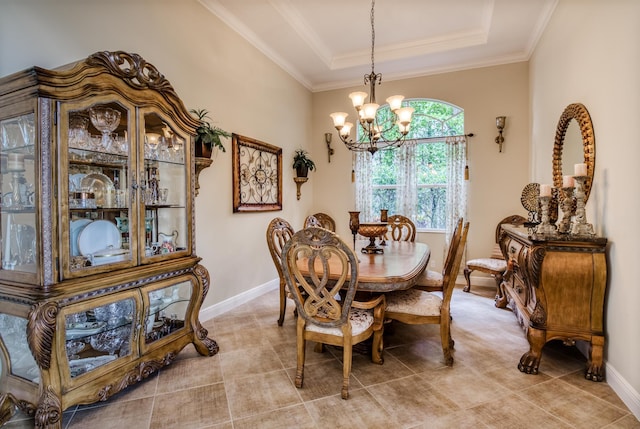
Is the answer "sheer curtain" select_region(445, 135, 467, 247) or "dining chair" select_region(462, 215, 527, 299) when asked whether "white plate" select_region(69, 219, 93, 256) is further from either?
"sheer curtain" select_region(445, 135, 467, 247)

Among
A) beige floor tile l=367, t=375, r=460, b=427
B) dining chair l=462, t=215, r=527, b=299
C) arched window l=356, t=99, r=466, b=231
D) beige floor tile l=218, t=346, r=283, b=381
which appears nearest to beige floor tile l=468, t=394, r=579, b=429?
beige floor tile l=367, t=375, r=460, b=427

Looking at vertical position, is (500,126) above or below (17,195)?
above

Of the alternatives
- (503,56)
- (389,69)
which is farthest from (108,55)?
(503,56)

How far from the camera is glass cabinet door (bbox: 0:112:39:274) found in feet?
5.63

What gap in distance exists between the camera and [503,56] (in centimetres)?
446

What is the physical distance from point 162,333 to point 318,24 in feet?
11.9

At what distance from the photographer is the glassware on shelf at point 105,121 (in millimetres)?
1936

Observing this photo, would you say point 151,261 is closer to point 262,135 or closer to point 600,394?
point 262,135

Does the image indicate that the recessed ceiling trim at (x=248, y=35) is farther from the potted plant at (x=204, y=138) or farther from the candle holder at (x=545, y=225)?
the candle holder at (x=545, y=225)

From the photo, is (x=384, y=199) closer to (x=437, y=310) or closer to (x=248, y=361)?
(x=437, y=310)

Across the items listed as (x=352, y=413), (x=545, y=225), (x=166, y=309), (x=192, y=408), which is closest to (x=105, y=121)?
(x=166, y=309)

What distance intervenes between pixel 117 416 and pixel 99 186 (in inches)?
53.4

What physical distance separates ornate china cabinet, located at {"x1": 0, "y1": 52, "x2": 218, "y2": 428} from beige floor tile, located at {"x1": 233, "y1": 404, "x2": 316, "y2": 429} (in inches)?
31.5

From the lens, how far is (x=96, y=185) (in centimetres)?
202
